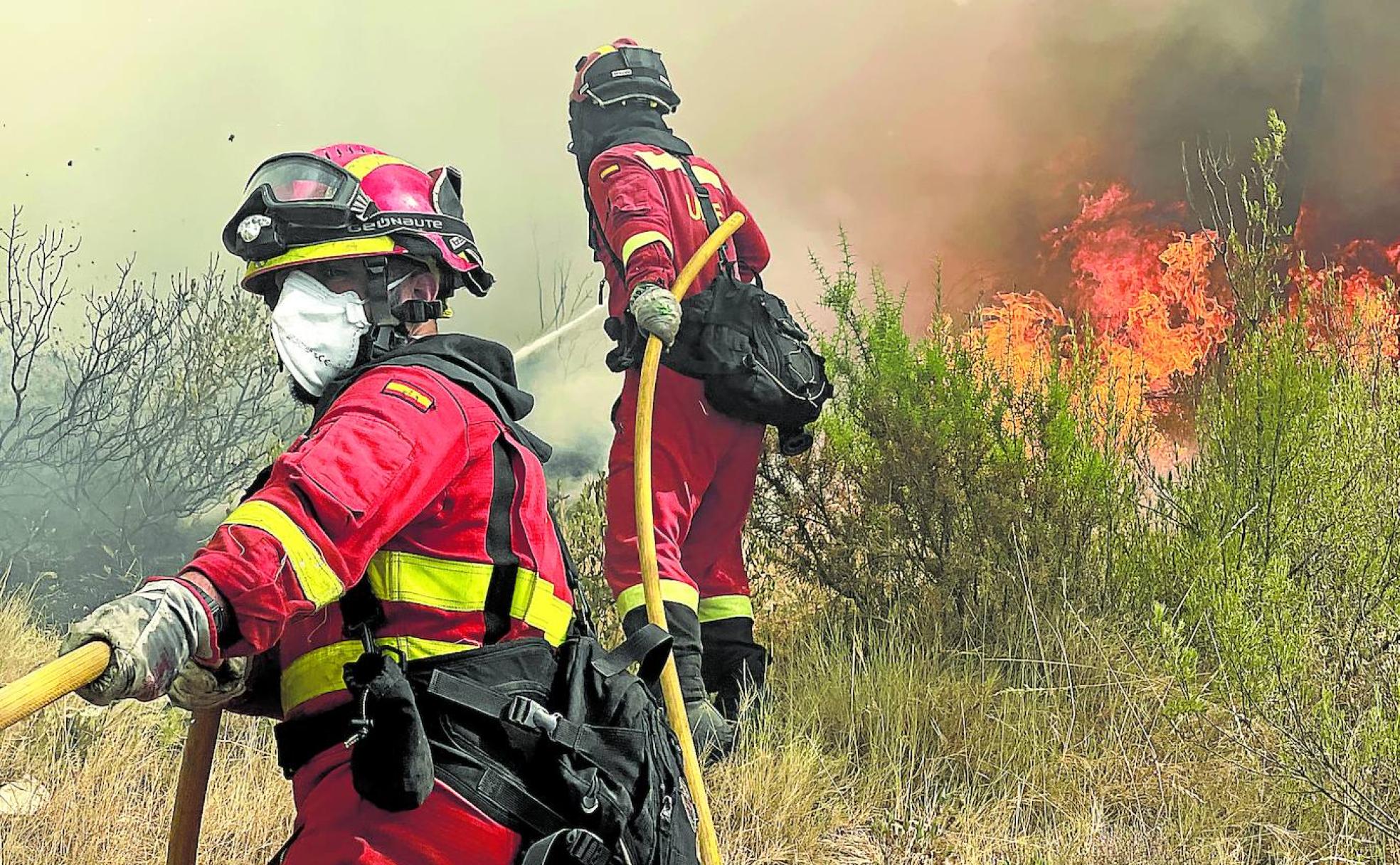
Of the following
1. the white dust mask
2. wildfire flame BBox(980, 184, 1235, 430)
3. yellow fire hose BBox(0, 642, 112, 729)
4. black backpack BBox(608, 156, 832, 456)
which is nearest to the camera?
yellow fire hose BBox(0, 642, 112, 729)

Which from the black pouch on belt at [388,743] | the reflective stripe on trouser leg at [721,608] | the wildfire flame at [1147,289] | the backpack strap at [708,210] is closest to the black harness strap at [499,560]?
the black pouch on belt at [388,743]

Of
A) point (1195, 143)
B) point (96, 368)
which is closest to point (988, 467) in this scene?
point (96, 368)

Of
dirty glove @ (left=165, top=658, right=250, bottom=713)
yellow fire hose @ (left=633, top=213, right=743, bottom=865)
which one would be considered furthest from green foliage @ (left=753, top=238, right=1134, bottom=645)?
dirty glove @ (left=165, top=658, right=250, bottom=713)

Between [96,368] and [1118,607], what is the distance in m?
5.66

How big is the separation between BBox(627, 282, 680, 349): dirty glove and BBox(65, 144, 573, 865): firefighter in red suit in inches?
71.3

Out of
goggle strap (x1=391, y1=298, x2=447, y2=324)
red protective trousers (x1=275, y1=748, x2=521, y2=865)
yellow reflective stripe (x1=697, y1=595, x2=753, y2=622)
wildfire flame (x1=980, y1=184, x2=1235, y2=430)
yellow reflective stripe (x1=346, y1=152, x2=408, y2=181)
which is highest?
wildfire flame (x1=980, y1=184, x2=1235, y2=430)

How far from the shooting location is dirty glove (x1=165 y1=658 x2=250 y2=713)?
7.68 ft

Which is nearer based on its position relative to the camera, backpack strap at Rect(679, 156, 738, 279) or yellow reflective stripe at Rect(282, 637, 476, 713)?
yellow reflective stripe at Rect(282, 637, 476, 713)

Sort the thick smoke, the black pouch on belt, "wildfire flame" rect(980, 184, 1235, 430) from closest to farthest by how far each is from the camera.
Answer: the black pouch on belt → "wildfire flame" rect(980, 184, 1235, 430) → the thick smoke

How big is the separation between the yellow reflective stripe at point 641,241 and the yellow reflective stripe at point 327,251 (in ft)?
7.59

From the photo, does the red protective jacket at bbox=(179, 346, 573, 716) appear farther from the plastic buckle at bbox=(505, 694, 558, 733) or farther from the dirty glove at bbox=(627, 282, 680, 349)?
the dirty glove at bbox=(627, 282, 680, 349)

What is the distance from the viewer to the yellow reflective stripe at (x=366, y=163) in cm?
261

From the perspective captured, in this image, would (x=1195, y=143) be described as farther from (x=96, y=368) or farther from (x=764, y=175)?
(x=96, y=368)

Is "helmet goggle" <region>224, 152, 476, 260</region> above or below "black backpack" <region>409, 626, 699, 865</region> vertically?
above
